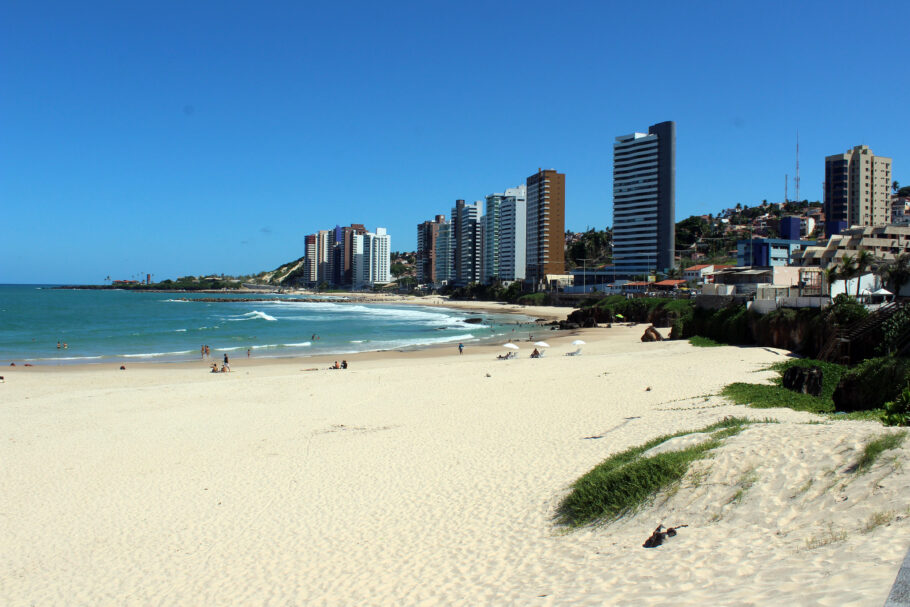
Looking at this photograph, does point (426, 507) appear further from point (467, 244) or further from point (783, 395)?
point (467, 244)

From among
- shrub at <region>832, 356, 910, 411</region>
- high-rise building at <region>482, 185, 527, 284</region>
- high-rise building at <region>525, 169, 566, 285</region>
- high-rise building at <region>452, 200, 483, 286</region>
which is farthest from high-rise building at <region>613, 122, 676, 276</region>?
shrub at <region>832, 356, 910, 411</region>

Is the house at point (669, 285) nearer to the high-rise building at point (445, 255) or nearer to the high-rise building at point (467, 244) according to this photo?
the high-rise building at point (467, 244)

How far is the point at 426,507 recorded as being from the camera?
8.75 metres

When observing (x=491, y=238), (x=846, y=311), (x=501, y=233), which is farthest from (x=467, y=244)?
(x=846, y=311)

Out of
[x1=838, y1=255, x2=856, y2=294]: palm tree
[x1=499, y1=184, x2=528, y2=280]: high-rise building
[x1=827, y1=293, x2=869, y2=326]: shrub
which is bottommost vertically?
[x1=827, y1=293, x2=869, y2=326]: shrub

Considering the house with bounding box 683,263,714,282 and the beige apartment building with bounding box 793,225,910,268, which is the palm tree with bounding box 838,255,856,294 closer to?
the beige apartment building with bounding box 793,225,910,268

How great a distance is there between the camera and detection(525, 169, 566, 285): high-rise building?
126m

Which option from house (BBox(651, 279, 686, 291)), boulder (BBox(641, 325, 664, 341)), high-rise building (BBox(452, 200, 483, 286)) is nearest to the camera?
boulder (BBox(641, 325, 664, 341))

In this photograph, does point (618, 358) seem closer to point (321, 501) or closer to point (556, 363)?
point (556, 363)

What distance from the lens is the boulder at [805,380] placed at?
14391 mm

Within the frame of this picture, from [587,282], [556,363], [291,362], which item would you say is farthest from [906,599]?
[587,282]

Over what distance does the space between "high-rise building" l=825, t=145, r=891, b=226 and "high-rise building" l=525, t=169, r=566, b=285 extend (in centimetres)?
5315

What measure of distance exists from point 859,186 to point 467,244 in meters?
92.6

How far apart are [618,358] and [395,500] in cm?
1985
